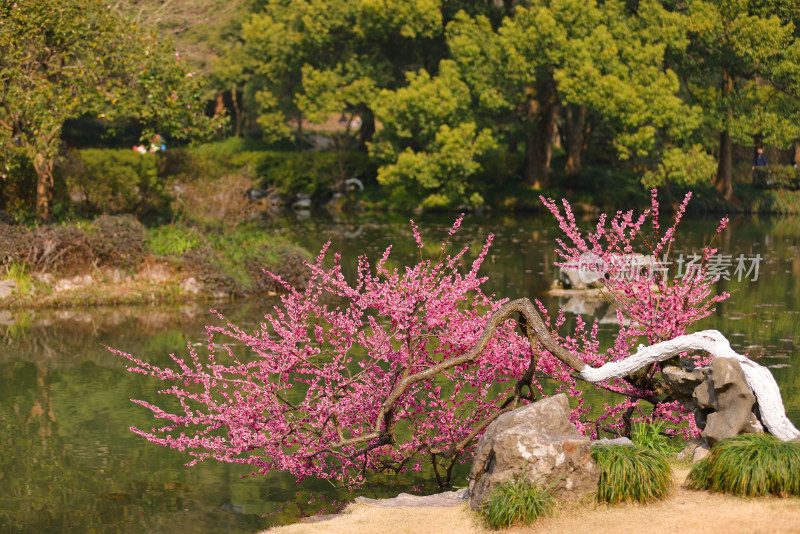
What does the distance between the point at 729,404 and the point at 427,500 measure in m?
3.25

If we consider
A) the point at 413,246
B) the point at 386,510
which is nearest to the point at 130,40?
the point at 413,246

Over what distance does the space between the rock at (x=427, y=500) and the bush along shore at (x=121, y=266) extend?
13681mm

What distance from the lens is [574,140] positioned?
50.7 meters

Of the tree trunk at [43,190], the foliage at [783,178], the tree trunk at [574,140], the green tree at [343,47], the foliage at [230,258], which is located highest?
the green tree at [343,47]

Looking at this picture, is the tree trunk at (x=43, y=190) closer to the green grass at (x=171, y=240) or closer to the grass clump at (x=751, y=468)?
the green grass at (x=171, y=240)

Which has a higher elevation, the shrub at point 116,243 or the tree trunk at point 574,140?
the tree trunk at point 574,140

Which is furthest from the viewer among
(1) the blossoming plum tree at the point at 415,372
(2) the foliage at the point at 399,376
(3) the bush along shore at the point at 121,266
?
(3) the bush along shore at the point at 121,266

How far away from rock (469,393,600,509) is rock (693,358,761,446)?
1529 millimetres

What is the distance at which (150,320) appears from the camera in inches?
867

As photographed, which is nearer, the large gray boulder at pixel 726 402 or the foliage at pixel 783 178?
the large gray boulder at pixel 726 402

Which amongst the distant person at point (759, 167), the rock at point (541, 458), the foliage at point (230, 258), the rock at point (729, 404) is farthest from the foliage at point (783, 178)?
the rock at point (541, 458)

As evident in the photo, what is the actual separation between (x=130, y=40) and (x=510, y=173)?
29.3 m

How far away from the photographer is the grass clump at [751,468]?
29.3 feet

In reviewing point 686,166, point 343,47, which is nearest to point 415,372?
point 686,166
